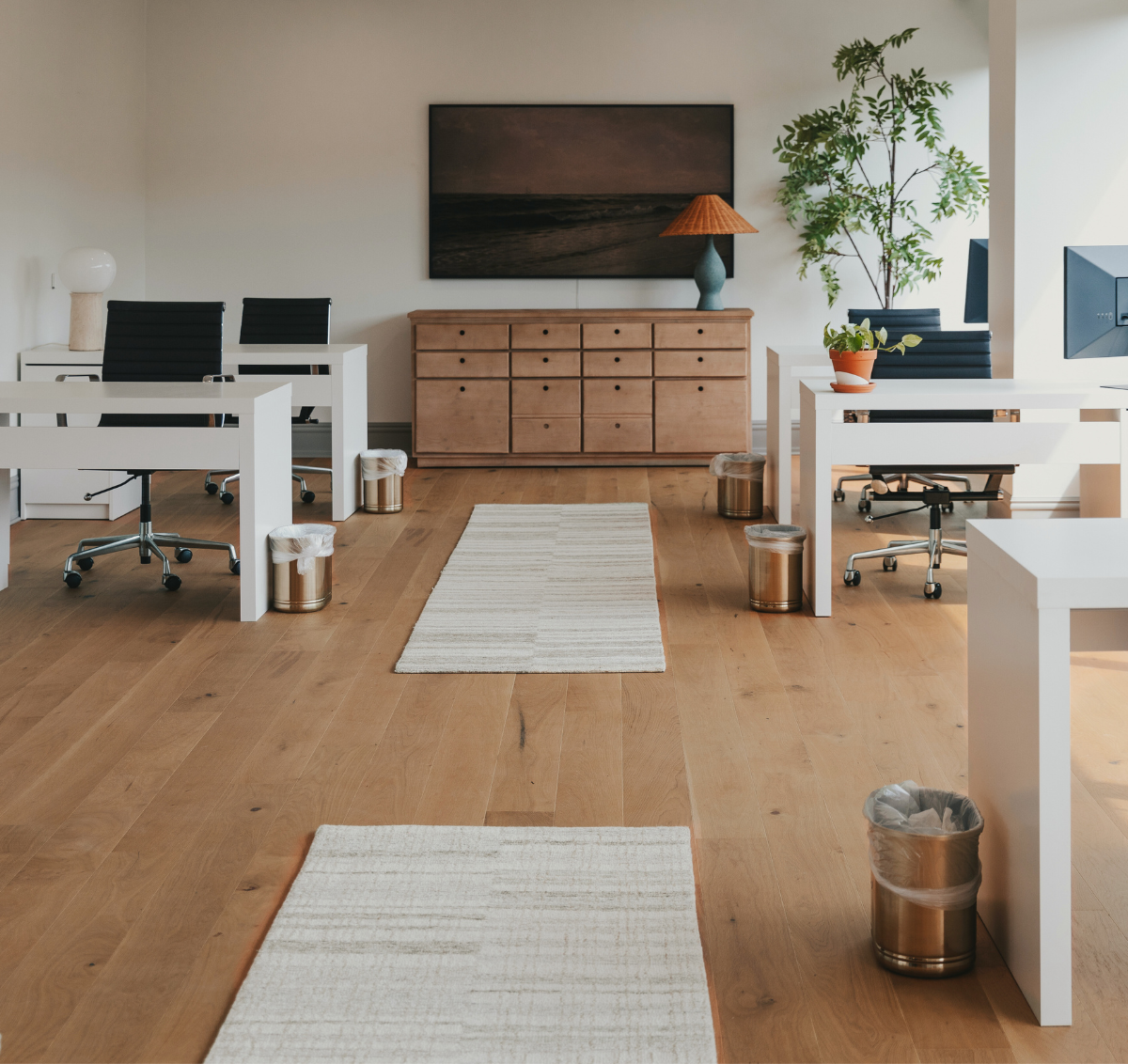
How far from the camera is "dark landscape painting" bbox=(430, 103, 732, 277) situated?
783 cm

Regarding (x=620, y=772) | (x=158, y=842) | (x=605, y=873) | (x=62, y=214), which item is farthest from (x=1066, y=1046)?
(x=62, y=214)

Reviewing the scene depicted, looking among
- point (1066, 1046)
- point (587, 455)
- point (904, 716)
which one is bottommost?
point (1066, 1046)

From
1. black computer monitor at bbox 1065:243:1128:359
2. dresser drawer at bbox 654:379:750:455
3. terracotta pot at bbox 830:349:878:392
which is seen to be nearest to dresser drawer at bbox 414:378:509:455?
dresser drawer at bbox 654:379:750:455

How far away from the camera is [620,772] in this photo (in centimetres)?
278

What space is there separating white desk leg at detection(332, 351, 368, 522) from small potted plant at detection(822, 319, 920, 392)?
96.6 inches

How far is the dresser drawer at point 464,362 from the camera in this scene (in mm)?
7547

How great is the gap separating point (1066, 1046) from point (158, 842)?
165 centimetres

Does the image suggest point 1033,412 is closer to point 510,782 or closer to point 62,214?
point 510,782

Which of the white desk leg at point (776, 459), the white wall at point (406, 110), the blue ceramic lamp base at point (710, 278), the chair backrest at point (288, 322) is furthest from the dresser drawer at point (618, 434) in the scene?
the chair backrest at point (288, 322)

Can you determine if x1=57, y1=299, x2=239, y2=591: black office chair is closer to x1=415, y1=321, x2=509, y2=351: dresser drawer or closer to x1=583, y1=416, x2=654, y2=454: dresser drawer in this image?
x1=415, y1=321, x2=509, y2=351: dresser drawer

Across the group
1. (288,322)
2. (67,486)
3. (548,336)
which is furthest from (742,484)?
(67,486)

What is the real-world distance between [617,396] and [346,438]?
2.17 meters

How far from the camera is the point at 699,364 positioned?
7.51 meters

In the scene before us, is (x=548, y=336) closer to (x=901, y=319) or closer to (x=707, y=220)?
(x=707, y=220)
